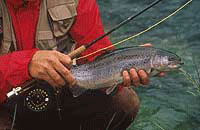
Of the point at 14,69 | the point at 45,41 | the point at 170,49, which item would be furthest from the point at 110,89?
the point at 170,49

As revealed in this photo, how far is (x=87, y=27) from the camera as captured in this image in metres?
4.09

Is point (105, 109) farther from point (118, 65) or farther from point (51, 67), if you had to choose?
point (51, 67)

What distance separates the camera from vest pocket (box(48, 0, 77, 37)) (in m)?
3.95

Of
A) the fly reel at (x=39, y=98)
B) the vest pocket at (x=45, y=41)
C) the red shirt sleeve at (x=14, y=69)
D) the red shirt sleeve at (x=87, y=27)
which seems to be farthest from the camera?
the red shirt sleeve at (x=87, y=27)

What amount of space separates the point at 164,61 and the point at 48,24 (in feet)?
3.16

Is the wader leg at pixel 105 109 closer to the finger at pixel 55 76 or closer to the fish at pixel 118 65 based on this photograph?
the fish at pixel 118 65

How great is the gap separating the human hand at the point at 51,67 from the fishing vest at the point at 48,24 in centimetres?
53

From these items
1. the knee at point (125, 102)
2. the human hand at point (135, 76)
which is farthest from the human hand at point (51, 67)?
the knee at point (125, 102)

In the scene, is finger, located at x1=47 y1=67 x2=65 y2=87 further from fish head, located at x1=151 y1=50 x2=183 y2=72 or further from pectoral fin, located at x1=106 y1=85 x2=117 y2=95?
fish head, located at x1=151 y1=50 x2=183 y2=72

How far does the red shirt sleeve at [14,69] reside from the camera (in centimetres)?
350

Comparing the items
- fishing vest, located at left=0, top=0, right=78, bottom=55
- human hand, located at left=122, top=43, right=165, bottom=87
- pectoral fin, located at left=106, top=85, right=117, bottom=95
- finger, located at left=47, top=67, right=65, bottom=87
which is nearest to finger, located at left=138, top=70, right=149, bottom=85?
human hand, located at left=122, top=43, right=165, bottom=87

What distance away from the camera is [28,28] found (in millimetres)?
3936

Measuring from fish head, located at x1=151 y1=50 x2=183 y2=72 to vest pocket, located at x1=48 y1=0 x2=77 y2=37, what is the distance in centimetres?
77

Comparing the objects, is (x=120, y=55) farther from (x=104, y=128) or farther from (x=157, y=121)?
(x=157, y=121)
